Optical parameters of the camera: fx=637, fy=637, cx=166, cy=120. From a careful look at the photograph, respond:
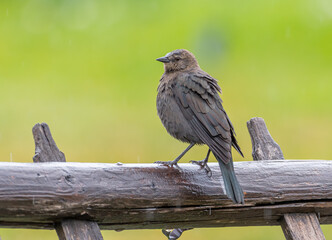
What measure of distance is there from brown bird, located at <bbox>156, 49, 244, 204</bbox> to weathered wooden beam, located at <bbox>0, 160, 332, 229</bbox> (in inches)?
4.3

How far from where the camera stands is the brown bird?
292 cm

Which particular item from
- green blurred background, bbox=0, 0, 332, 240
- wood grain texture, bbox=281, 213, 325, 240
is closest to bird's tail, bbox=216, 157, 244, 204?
wood grain texture, bbox=281, 213, 325, 240

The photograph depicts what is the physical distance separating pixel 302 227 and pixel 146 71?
16.4 feet

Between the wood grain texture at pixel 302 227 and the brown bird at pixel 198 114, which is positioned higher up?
the brown bird at pixel 198 114

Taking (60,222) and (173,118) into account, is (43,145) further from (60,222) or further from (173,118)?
(173,118)

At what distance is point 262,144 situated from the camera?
10.5ft

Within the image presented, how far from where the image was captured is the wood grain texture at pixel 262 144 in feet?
10.3

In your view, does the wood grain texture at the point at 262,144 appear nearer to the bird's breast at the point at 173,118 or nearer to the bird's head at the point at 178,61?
the bird's breast at the point at 173,118

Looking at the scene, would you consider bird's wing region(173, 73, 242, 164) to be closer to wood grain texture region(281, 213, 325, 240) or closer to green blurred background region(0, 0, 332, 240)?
wood grain texture region(281, 213, 325, 240)

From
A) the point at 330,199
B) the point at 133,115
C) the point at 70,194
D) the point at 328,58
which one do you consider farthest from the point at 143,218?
the point at 328,58

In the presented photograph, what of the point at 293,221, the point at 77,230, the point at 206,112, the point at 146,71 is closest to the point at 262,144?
the point at 206,112

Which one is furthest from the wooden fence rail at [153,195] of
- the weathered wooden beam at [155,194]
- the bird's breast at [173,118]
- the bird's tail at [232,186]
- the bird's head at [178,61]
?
the bird's head at [178,61]

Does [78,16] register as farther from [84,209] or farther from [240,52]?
[84,209]

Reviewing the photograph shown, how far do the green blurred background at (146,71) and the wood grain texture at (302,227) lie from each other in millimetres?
3590
